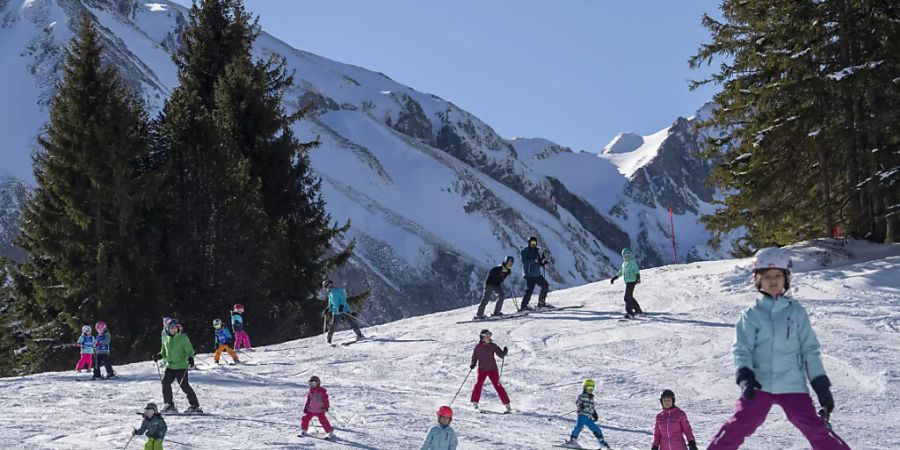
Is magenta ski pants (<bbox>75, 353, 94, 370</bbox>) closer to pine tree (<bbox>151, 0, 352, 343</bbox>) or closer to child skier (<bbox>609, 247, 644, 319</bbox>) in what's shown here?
pine tree (<bbox>151, 0, 352, 343</bbox>)

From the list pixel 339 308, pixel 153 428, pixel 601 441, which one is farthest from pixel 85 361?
pixel 601 441

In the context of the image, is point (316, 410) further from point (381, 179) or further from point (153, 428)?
point (381, 179)

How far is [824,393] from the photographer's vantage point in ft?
17.7

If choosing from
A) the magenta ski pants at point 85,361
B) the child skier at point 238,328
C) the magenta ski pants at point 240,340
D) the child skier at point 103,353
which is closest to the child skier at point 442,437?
the child skier at point 103,353

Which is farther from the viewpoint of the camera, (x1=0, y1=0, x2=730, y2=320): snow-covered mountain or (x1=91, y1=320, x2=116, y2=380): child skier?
(x1=0, y1=0, x2=730, y2=320): snow-covered mountain

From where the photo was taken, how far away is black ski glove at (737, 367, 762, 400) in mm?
5578

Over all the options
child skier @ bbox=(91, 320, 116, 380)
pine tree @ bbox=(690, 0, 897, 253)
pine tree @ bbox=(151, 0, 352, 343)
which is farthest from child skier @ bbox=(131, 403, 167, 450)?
→ pine tree @ bbox=(151, 0, 352, 343)

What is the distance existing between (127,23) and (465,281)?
260 ft

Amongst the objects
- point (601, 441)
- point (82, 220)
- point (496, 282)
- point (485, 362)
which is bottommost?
point (601, 441)

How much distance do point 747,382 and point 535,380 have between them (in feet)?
35.6

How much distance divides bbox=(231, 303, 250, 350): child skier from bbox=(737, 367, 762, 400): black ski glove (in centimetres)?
1761

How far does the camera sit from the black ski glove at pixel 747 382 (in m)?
5.58

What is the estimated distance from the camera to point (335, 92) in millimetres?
196250

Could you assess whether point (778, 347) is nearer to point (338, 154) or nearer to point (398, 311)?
point (398, 311)
